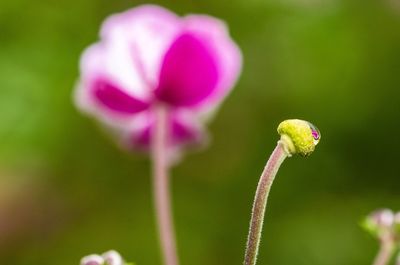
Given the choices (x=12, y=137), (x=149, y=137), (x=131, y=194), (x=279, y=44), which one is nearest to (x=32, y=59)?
(x=12, y=137)

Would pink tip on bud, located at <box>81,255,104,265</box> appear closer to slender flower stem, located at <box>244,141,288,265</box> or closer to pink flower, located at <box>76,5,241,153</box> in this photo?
slender flower stem, located at <box>244,141,288,265</box>

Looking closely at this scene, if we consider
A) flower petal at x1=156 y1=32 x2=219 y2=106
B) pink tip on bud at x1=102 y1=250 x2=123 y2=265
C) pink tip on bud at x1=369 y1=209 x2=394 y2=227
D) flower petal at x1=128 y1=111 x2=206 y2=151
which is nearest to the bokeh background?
flower petal at x1=128 y1=111 x2=206 y2=151

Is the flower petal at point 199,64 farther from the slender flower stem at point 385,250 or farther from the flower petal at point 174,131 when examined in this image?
the slender flower stem at point 385,250

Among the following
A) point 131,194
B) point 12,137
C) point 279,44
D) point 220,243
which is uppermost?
point 279,44

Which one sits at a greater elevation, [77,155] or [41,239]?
[77,155]

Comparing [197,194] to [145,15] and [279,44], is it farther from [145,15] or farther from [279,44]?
[145,15]

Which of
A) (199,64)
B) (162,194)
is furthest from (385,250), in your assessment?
(199,64)

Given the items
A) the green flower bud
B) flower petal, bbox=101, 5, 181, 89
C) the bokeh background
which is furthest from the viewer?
the bokeh background
